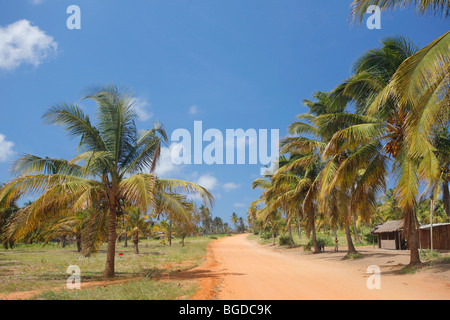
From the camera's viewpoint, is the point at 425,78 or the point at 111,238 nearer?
the point at 425,78

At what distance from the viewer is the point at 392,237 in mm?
28625

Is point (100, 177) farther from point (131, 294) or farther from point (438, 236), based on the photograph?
point (438, 236)

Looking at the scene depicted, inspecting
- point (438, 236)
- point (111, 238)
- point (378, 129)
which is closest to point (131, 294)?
point (111, 238)

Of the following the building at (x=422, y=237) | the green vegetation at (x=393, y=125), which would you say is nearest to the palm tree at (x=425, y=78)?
the green vegetation at (x=393, y=125)

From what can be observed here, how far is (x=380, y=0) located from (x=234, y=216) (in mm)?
135957

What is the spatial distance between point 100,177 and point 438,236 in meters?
23.0

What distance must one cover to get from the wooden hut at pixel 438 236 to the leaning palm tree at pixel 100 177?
18770 mm

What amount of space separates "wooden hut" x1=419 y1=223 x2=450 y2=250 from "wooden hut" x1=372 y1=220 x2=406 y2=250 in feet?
5.60

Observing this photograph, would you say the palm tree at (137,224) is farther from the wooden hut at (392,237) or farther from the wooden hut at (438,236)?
the wooden hut at (438,236)

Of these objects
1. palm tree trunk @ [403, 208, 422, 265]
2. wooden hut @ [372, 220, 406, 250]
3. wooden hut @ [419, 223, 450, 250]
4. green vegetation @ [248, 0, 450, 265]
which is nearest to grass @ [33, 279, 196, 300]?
green vegetation @ [248, 0, 450, 265]

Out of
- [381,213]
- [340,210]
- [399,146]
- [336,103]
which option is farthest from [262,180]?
[381,213]

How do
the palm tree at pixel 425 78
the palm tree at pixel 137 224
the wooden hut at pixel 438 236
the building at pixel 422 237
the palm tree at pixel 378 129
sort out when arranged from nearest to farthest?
the palm tree at pixel 425 78 < the palm tree at pixel 378 129 < the wooden hut at pixel 438 236 < the building at pixel 422 237 < the palm tree at pixel 137 224

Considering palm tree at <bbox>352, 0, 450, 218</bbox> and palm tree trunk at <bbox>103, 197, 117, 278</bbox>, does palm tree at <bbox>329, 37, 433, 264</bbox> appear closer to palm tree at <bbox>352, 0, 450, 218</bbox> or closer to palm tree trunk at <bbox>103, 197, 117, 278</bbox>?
palm tree at <bbox>352, 0, 450, 218</bbox>

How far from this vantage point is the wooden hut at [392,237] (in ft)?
86.5
